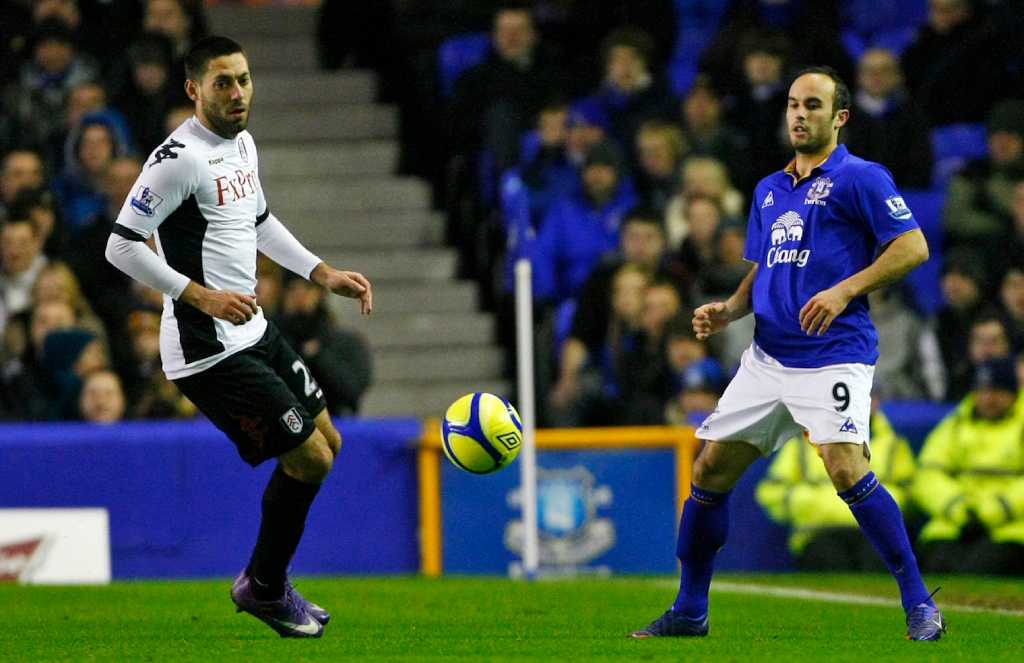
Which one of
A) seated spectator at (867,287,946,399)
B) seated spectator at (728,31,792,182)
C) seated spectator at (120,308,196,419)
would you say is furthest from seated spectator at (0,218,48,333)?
seated spectator at (867,287,946,399)

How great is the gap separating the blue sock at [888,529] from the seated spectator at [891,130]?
27.2 feet

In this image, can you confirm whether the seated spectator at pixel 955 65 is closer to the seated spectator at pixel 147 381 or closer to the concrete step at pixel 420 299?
the concrete step at pixel 420 299

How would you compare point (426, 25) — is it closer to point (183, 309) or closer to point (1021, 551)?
point (1021, 551)

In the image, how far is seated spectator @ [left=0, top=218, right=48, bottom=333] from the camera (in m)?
14.9

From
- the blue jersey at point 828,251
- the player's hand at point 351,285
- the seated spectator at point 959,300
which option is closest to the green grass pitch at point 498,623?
the blue jersey at point 828,251

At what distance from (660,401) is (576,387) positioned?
0.61 m

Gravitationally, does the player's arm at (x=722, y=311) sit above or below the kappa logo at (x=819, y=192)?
below

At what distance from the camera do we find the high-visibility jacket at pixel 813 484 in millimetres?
13547

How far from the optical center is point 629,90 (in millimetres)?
17031

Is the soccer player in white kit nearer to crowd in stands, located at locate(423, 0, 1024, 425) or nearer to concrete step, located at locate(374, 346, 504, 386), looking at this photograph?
crowd in stands, located at locate(423, 0, 1024, 425)

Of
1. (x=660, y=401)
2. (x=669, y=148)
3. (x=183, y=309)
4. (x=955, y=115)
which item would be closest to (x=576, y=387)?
(x=660, y=401)

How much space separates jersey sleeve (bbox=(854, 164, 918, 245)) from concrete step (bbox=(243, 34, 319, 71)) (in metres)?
11.2

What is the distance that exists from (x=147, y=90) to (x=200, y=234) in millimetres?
8597

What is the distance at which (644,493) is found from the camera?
13.8 meters
